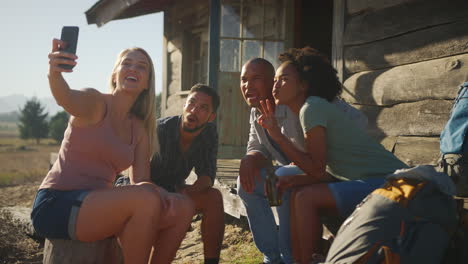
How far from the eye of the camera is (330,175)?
272cm

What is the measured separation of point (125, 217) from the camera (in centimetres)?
237

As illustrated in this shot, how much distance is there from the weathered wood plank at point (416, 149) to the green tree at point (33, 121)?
54.1 meters

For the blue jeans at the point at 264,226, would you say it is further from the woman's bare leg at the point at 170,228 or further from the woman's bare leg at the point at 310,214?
the woman's bare leg at the point at 170,228

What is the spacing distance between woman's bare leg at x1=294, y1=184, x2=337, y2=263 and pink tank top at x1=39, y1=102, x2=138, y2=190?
1030mm

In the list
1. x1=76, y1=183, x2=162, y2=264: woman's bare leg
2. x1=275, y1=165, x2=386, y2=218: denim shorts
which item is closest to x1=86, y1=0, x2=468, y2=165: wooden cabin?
x1=275, y1=165, x2=386, y2=218: denim shorts

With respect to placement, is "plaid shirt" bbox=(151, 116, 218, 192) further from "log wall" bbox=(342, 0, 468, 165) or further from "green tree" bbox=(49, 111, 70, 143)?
"green tree" bbox=(49, 111, 70, 143)

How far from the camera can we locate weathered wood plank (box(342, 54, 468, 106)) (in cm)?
330

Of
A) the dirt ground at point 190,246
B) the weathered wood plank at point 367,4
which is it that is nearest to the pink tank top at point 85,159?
the dirt ground at point 190,246

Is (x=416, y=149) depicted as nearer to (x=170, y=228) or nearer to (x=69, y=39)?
(x=170, y=228)

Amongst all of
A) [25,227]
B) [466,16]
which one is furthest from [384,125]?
[25,227]

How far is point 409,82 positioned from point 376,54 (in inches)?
19.1

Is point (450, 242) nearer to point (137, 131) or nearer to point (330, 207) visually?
point (330, 207)

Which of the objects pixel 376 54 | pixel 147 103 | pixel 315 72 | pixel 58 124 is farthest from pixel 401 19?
pixel 58 124

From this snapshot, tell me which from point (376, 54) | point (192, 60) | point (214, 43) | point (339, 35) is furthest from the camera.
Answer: point (192, 60)
